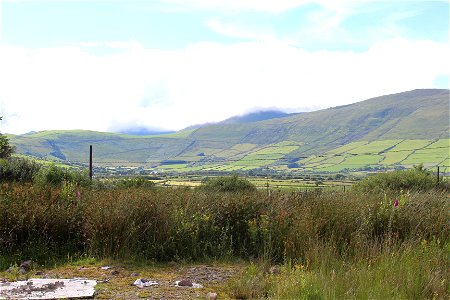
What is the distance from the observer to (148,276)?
7.20 meters

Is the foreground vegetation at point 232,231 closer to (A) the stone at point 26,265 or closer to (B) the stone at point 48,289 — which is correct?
(A) the stone at point 26,265

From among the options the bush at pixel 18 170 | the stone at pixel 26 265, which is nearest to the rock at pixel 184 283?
the stone at pixel 26 265

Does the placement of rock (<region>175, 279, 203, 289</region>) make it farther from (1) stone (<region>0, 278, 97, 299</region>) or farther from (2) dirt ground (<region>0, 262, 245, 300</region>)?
(1) stone (<region>0, 278, 97, 299</region>)

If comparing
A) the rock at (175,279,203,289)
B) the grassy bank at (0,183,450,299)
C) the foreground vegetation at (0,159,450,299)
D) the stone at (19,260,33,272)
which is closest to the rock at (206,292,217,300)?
the foreground vegetation at (0,159,450,299)

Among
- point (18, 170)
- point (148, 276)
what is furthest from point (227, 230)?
point (18, 170)

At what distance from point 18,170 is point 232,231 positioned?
1701 cm

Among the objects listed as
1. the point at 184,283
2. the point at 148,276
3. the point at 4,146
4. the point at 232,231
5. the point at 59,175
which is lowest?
the point at 148,276

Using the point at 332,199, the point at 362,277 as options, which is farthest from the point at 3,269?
the point at 332,199

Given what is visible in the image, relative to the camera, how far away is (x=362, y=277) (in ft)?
19.2

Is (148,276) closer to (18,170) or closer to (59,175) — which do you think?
(59,175)

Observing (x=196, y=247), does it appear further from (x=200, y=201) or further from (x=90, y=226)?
(x=90, y=226)

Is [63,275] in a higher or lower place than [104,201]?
lower

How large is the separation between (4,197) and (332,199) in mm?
7340

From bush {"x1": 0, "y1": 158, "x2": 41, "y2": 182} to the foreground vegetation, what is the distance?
13167 mm
